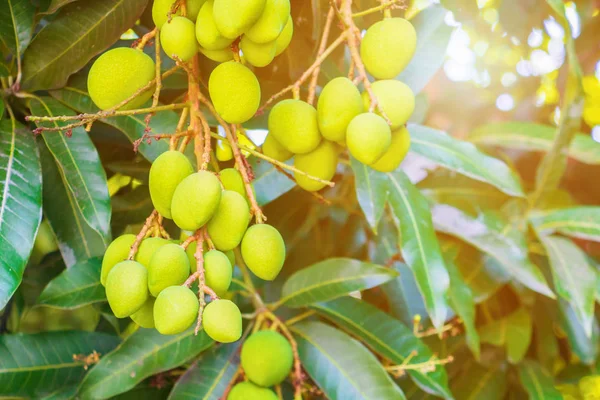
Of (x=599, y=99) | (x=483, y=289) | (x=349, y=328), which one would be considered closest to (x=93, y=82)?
(x=349, y=328)

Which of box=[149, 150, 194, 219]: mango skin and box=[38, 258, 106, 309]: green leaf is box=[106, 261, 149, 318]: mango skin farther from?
box=[38, 258, 106, 309]: green leaf

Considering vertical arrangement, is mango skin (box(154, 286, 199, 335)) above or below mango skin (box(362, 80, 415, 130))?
below

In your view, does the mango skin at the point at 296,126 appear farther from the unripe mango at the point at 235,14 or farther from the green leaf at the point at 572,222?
the green leaf at the point at 572,222

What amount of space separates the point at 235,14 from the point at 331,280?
566 mm

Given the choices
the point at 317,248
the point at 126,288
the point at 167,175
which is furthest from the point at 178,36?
the point at 317,248

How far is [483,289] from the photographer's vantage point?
1.26 m

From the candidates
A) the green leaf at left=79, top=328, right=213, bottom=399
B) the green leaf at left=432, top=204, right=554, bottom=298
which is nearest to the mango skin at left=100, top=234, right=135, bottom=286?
the green leaf at left=79, top=328, right=213, bottom=399

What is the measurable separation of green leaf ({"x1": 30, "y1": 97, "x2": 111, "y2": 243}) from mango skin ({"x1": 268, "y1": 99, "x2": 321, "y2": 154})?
256mm

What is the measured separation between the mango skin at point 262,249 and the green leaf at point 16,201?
274mm

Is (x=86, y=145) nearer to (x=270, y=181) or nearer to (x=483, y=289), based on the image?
(x=270, y=181)

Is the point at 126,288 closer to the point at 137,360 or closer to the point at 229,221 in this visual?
the point at 229,221

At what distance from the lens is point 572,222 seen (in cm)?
127

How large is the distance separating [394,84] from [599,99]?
162cm

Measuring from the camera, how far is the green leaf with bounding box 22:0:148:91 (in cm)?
72
